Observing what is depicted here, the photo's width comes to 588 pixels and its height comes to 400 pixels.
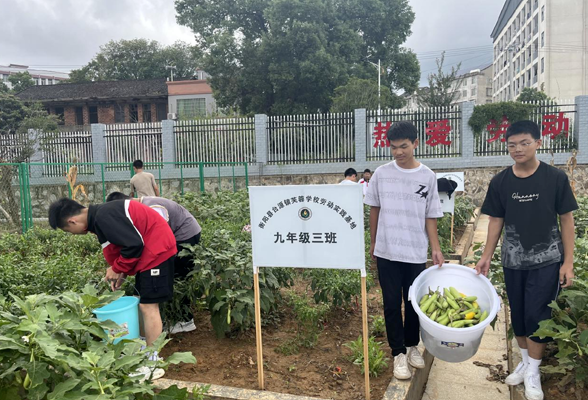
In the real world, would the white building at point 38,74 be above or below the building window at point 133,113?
above

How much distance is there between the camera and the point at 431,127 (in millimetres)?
15422

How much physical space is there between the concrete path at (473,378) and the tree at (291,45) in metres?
21.2

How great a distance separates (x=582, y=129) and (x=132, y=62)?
128 feet

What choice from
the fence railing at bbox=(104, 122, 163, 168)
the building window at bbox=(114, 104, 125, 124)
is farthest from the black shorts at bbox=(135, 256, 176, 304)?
the building window at bbox=(114, 104, 125, 124)

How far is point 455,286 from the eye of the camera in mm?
3318

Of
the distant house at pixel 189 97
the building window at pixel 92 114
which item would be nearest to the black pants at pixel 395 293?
the distant house at pixel 189 97

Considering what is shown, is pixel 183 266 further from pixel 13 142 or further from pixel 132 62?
pixel 132 62

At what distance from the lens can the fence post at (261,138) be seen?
16.1 metres

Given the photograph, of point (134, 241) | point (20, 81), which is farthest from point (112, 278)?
point (20, 81)

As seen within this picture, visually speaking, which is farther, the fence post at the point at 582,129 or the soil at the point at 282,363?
the fence post at the point at 582,129

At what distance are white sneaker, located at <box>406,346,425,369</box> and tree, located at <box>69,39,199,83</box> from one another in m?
43.0

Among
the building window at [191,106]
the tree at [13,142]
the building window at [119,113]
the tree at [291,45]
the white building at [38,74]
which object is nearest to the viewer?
the tree at [13,142]

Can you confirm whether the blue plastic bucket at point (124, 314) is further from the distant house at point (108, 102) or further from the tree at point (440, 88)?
the distant house at point (108, 102)

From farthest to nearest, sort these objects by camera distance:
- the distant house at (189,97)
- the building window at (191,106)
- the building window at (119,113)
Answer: the building window at (119,113) → the building window at (191,106) → the distant house at (189,97)
